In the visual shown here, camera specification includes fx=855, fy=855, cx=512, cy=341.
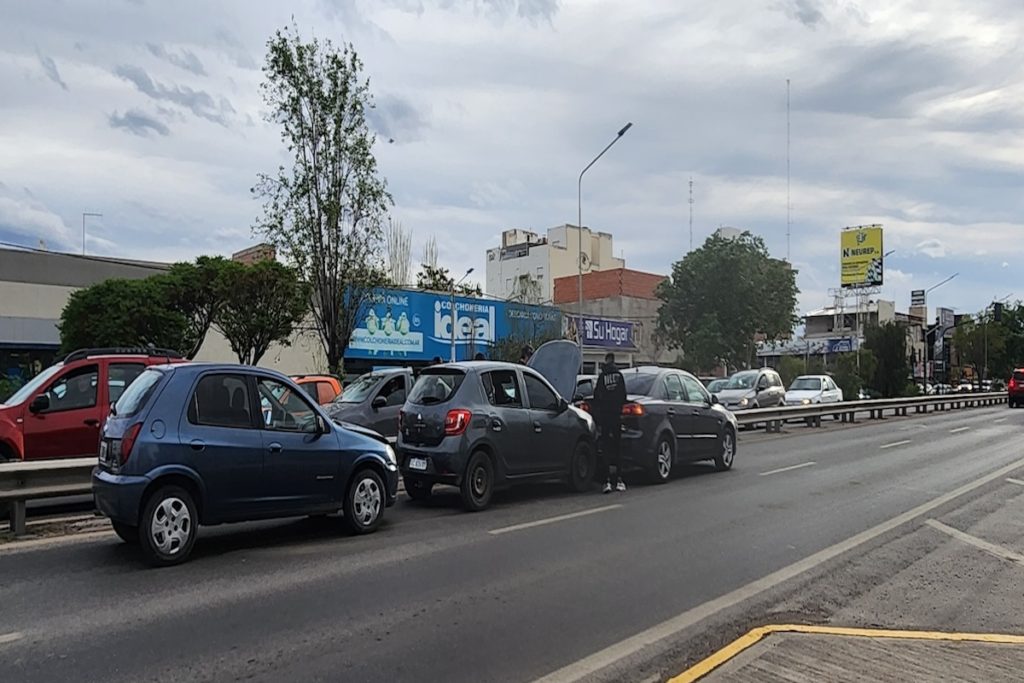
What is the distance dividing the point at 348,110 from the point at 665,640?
1980cm

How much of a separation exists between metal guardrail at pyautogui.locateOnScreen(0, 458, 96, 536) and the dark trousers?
22.6ft

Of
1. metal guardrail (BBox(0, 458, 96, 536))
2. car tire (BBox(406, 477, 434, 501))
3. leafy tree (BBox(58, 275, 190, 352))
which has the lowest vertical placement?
car tire (BBox(406, 477, 434, 501))

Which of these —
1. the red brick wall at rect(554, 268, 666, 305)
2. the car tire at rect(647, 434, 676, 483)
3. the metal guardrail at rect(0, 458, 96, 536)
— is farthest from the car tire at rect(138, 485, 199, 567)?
the red brick wall at rect(554, 268, 666, 305)

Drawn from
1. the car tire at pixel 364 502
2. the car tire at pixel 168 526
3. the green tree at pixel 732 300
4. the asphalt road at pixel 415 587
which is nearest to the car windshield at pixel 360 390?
the asphalt road at pixel 415 587

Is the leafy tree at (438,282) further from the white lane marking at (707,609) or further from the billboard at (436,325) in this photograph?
the white lane marking at (707,609)

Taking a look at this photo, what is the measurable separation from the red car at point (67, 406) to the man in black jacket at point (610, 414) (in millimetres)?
6523

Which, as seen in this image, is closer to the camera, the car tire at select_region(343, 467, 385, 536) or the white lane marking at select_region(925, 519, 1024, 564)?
the white lane marking at select_region(925, 519, 1024, 564)

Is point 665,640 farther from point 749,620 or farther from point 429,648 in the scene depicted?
point 429,648

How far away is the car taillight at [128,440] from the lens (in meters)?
7.62

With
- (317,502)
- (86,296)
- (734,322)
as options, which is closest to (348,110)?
(86,296)

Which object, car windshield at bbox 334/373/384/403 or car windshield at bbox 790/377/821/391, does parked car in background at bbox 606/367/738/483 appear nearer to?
car windshield at bbox 334/373/384/403

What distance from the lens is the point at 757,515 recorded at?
1087 centimetres

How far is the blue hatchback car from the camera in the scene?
25.0 feet

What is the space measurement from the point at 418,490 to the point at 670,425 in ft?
14.9
